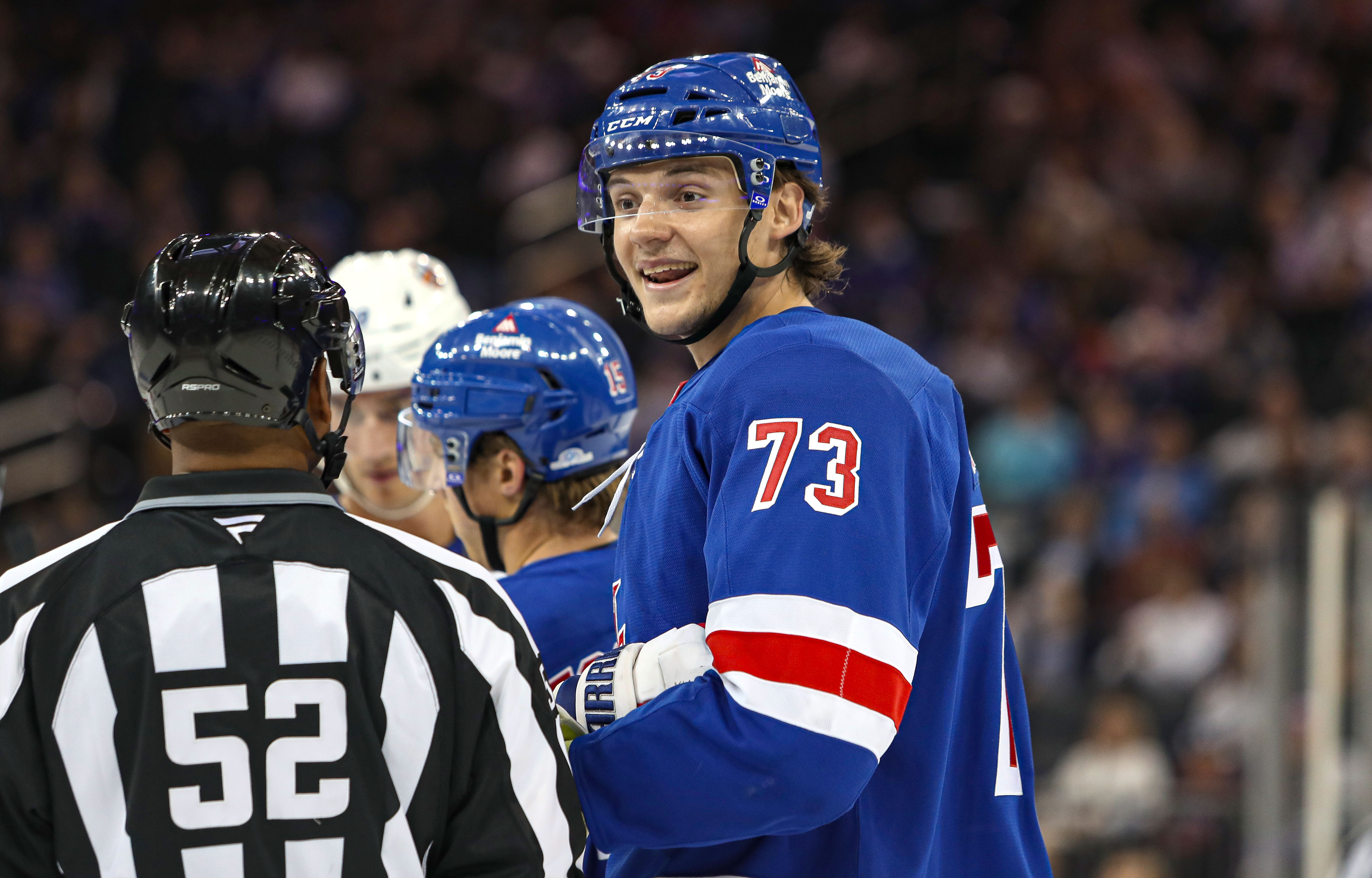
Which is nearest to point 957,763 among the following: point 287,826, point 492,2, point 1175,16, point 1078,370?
point 287,826

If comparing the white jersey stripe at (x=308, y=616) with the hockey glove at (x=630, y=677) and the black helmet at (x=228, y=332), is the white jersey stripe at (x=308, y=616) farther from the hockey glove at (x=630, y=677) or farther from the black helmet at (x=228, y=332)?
the hockey glove at (x=630, y=677)

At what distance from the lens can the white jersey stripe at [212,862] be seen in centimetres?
186

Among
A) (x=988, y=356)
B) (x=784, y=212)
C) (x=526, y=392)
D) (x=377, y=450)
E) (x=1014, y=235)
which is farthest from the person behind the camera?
(x=1014, y=235)

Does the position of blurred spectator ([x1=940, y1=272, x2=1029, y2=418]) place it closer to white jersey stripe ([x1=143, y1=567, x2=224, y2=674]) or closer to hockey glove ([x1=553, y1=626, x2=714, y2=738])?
hockey glove ([x1=553, y1=626, x2=714, y2=738])

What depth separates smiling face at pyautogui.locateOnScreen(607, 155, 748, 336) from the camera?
253 cm

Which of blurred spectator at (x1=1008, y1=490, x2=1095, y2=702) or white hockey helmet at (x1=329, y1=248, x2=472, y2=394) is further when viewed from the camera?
blurred spectator at (x1=1008, y1=490, x2=1095, y2=702)

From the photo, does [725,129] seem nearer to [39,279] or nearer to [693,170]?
[693,170]

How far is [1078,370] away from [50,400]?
7141mm

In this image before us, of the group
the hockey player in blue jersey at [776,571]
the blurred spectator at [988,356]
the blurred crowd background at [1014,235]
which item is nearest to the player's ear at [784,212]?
the hockey player in blue jersey at [776,571]

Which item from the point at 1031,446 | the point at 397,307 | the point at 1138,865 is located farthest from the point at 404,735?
the point at 1031,446

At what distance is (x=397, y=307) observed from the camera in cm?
431

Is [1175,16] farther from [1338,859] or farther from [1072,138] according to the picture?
[1338,859]

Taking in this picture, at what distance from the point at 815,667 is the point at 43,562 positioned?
3.42 feet

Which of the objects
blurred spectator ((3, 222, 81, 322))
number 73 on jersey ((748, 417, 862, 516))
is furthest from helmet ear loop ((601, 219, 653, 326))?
blurred spectator ((3, 222, 81, 322))
